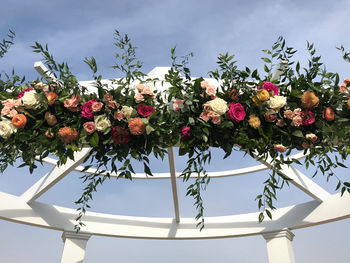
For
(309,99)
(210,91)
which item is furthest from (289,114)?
(210,91)

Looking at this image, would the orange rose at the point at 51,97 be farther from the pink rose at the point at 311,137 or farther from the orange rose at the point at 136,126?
the pink rose at the point at 311,137

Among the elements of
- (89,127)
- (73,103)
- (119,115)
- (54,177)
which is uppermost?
(54,177)

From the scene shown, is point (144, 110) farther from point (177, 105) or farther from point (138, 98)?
point (177, 105)

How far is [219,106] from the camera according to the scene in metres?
2.91

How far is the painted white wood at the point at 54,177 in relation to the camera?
717 cm

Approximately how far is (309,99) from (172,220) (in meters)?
7.69

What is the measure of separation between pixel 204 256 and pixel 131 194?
4.67m

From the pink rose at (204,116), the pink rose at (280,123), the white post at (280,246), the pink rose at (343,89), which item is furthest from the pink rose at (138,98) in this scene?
the white post at (280,246)

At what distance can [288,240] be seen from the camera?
8.75 m

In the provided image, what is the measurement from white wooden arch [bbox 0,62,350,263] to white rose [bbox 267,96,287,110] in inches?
158

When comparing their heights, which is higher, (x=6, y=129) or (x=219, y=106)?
(x=219, y=106)

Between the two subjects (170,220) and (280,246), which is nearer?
(280,246)

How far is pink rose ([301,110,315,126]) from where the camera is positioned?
3006 millimetres

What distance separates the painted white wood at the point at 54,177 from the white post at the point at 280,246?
550 cm
